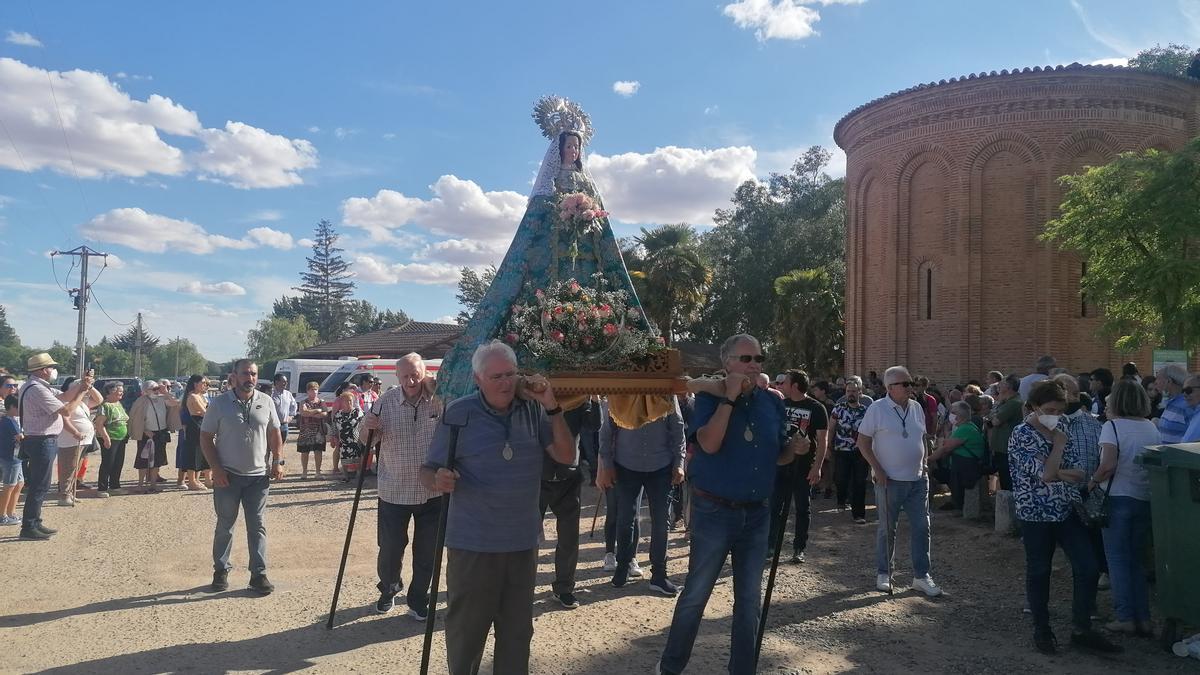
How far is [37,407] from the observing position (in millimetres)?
9281

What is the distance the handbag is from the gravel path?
92 centimetres

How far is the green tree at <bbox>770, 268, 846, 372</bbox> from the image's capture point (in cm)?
3027

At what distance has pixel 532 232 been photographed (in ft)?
19.3

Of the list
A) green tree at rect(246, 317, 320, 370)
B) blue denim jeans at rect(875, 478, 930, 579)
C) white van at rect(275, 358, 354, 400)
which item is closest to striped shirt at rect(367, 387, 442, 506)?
blue denim jeans at rect(875, 478, 930, 579)

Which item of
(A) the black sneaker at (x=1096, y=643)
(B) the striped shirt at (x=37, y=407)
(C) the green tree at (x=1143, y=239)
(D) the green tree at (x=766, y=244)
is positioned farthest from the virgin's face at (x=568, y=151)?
(D) the green tree at (x=766, y=244)

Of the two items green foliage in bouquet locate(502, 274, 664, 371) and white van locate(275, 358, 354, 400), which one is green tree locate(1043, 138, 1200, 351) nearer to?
green foliage in bouquet locate(502, 274, 664, 371)

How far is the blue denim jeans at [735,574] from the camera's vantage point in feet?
15.2

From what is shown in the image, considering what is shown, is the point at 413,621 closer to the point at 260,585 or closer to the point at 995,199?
the point at 260,585

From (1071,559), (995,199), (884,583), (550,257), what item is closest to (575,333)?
(550,257)

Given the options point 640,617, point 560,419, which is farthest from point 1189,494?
point 560,419

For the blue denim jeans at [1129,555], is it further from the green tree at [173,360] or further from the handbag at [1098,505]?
the green tree at [173,360]

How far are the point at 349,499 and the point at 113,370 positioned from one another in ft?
283

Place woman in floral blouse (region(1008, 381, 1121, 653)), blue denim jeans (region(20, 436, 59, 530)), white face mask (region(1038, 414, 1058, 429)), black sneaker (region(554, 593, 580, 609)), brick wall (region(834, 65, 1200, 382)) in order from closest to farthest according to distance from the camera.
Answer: woman in floral blouse (region(1008, 381, 1121, 653)) → white face mask (region(1038, 414, 1058, 429)) → black sneaker (region(554, 593, 580, 609)) → blue denim jeans (region(20, 436, 59, 530)) → brick wall (region(834, 65, 1200, 382))

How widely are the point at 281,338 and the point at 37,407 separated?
79.0m
